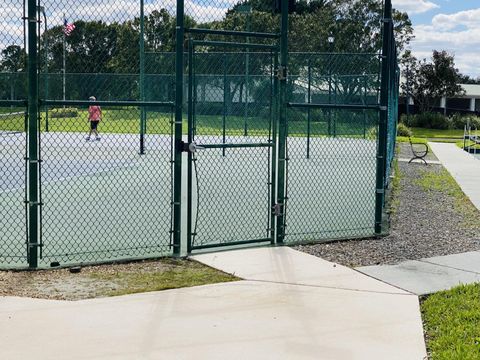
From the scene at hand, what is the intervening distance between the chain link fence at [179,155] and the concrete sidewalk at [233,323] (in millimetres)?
1641

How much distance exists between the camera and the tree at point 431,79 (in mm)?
55062

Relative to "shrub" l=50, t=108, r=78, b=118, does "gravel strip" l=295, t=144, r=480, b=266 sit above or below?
below

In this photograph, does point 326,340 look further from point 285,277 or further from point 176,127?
point 176,127

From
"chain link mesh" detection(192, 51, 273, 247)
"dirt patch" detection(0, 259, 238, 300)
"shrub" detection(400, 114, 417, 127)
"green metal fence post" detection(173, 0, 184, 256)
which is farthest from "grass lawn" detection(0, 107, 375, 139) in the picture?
"shrub" detection(400, 114, 417, 127)

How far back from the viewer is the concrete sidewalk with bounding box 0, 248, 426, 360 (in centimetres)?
482

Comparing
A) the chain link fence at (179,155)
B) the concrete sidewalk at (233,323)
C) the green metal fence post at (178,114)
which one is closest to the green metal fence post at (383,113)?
the chain link fence at (179,155)

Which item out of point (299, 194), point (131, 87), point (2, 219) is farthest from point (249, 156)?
point (2, 219)

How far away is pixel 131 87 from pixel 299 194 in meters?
A: 8.50

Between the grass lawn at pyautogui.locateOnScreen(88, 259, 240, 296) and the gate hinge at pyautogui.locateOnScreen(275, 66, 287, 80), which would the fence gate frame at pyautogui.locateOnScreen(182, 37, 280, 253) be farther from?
the grass lawn at pyautogui.locateOnScreen(88, 259, 240, 296)

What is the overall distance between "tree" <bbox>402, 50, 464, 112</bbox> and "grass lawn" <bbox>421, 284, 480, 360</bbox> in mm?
51200

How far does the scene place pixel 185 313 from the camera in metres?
5.63

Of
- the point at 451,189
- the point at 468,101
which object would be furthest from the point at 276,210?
the point at 468,101

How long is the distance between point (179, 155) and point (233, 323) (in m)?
2.77

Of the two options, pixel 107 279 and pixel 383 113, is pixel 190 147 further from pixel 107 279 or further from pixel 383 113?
pixel 383 113
